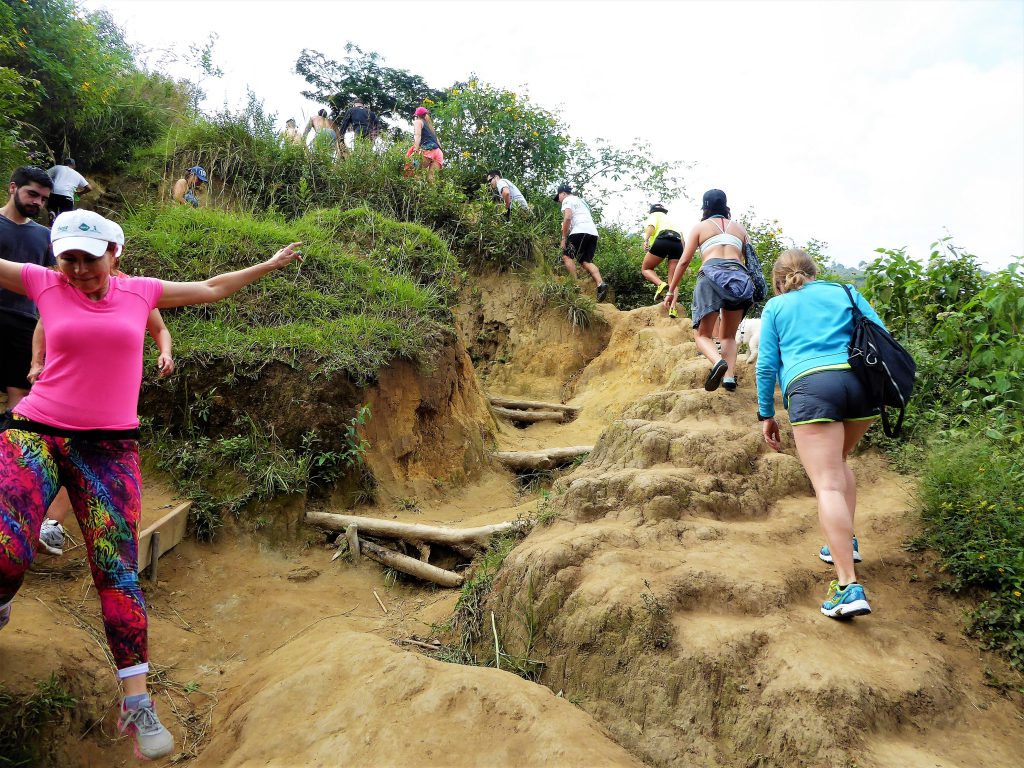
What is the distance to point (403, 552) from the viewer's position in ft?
18.0

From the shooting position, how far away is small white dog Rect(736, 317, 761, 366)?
19.3 feet

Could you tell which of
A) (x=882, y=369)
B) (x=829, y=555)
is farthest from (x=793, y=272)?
(x=829, y=555)

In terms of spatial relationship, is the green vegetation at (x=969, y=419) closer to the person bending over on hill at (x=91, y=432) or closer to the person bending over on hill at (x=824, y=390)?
the person bending over on hill at (x=824, y=390)

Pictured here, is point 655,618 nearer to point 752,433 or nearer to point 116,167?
point 752,433

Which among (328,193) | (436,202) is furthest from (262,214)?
(436,202)

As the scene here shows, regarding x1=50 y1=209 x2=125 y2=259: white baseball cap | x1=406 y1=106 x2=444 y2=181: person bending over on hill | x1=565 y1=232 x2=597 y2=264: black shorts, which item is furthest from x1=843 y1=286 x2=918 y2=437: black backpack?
x1=406 y1=106 x2=444 y2=181: person bending over on hill

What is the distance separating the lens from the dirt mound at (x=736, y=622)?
8.27 ft

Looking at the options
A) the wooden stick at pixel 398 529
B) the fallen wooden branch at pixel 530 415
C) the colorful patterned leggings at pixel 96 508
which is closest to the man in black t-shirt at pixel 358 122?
the fallen wooden branch at pixel 530 415

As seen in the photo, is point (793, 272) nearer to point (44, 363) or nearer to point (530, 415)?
point (44, 363)

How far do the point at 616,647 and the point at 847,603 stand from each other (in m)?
1.01

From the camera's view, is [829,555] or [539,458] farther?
[539,458]

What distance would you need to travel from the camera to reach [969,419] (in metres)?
4.46

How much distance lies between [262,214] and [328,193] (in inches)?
47.2

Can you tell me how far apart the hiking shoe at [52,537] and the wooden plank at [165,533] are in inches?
17.8
